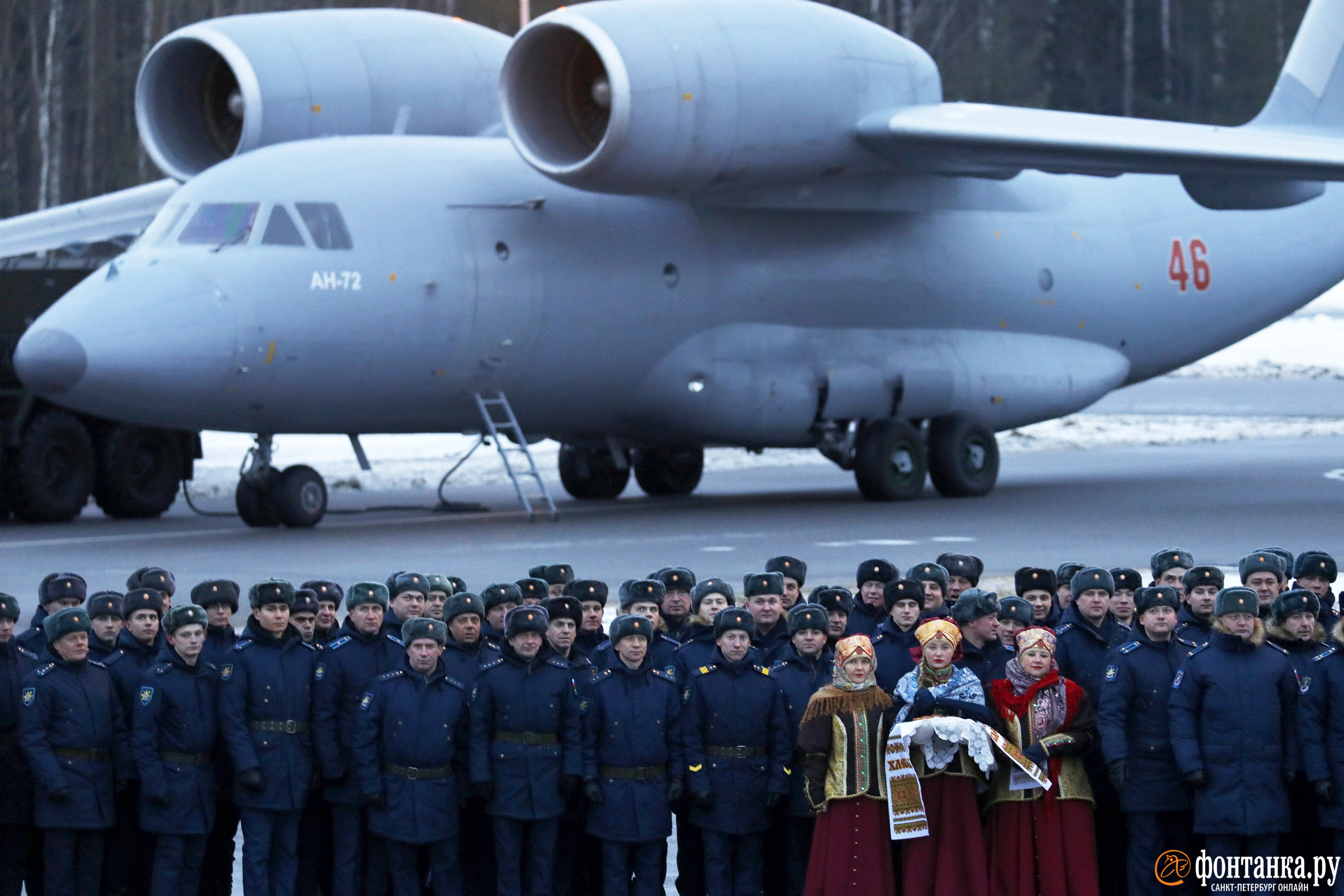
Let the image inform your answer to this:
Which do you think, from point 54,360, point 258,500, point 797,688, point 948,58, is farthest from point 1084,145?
point 948,58

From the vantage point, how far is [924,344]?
18.6 meters

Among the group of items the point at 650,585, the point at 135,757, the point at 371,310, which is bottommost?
the point at 135,757

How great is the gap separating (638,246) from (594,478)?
3983 millimetres

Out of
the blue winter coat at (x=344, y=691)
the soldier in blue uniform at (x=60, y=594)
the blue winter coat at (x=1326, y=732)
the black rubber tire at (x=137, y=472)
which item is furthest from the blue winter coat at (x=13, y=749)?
the black rubber tire at (x=137, y=472)

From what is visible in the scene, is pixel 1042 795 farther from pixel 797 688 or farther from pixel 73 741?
pixel 73 741

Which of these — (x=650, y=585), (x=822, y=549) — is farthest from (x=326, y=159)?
(x=650, y=585)

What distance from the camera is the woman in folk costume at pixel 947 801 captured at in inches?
249

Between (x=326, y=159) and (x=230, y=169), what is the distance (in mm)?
777

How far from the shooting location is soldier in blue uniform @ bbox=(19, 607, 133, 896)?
677 centimetres

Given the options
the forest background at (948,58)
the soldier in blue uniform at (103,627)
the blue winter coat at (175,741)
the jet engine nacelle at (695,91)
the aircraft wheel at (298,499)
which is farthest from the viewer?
the forest background at (948,58)

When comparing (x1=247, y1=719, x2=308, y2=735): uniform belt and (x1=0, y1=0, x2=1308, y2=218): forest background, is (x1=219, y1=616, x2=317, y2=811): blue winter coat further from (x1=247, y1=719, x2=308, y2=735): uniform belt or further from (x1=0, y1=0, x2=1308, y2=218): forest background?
(x1=0, y1=0, x2=1308, y2=218): forest background

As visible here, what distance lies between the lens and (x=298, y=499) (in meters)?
16.3

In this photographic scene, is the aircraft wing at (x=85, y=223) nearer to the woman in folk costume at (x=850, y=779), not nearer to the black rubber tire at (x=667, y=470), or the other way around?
the black rubber tire at (x=667, y=470)

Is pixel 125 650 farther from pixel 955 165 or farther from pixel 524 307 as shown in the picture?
pixel 955 165
